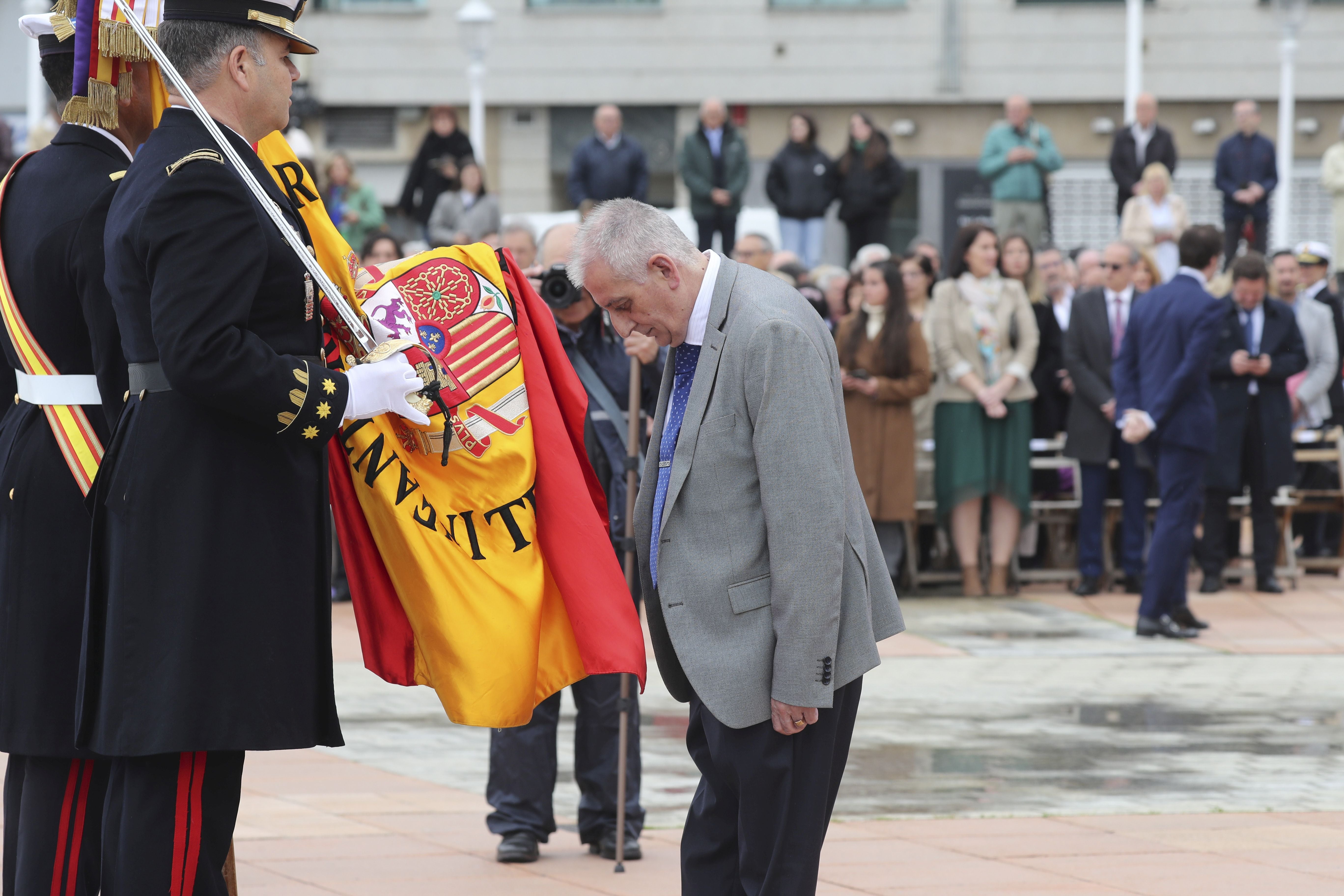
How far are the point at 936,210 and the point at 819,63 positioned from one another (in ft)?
8.43

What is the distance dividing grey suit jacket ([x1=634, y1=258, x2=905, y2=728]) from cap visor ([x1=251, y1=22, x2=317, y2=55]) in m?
1.02

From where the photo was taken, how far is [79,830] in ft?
13.7

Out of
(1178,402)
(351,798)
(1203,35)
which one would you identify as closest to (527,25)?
(1203,35)

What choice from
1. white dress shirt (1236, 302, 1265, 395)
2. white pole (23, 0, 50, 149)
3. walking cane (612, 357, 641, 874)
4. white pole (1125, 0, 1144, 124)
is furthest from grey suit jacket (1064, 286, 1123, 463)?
white pole (23, 0, 50, 149)

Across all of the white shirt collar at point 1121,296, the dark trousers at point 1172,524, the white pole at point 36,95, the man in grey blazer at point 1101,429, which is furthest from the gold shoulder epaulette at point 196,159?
the white pole at point 36,95

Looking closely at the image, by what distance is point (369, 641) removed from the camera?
14.2 ft

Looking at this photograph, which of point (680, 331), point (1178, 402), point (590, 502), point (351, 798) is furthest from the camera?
point (1178, 402)

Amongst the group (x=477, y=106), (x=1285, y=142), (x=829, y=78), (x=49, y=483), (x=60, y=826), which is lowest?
(x=60, y=826)

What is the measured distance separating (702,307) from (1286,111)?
816 inches

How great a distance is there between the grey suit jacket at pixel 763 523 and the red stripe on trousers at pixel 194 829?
1041 mm

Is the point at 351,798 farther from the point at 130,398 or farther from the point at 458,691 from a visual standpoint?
the point at 130,398

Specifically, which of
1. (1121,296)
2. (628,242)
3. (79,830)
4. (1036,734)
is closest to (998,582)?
(1121,296)

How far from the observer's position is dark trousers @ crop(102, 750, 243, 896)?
3.73 meters

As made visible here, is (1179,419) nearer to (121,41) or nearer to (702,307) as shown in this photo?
(702,307)
